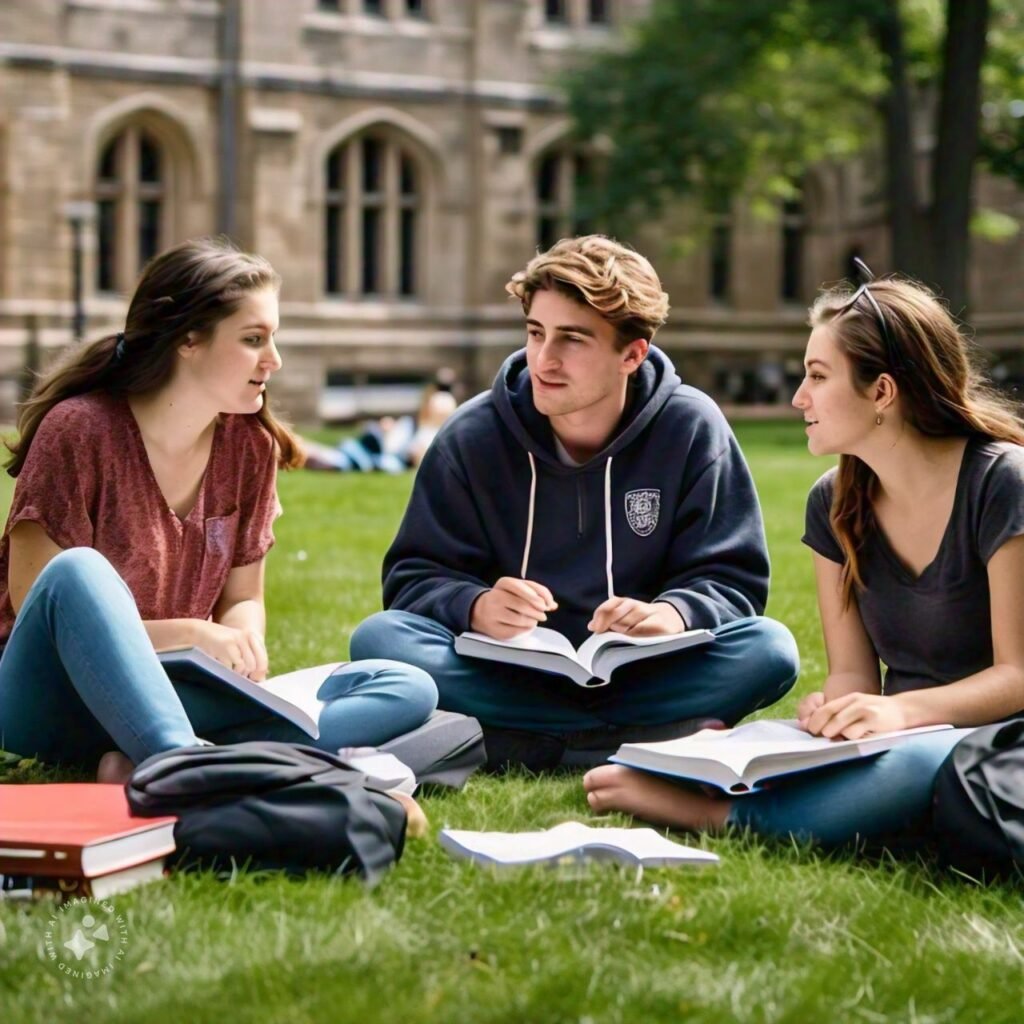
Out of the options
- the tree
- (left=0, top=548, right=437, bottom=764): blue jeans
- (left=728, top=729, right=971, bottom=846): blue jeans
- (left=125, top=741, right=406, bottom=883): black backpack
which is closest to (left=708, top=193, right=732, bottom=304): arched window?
the tree

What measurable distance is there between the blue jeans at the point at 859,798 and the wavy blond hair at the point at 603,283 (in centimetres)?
122

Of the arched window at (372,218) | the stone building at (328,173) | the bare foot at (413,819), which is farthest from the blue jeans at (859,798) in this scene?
the arched window at (372,218)

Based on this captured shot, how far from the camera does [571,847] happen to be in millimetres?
3369

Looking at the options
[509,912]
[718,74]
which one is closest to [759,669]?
[509,912]

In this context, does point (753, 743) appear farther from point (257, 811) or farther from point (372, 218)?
point (372, 218)

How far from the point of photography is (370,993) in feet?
8.90

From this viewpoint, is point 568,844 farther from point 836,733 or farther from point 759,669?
point 759,669

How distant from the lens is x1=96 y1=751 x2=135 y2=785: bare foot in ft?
12.4

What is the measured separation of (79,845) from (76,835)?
1.8 inches

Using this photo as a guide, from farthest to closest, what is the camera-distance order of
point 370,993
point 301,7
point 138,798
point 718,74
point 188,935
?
1. point 301,7
2. point 718,74
3. point 138,798
4. point 188,935
5. point 370,993

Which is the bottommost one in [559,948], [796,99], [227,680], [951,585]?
[559,948]

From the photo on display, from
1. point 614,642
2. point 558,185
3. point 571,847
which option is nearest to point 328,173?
point 558,185

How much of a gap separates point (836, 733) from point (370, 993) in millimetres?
1262

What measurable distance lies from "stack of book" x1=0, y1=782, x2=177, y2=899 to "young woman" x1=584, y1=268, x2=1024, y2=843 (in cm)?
107
